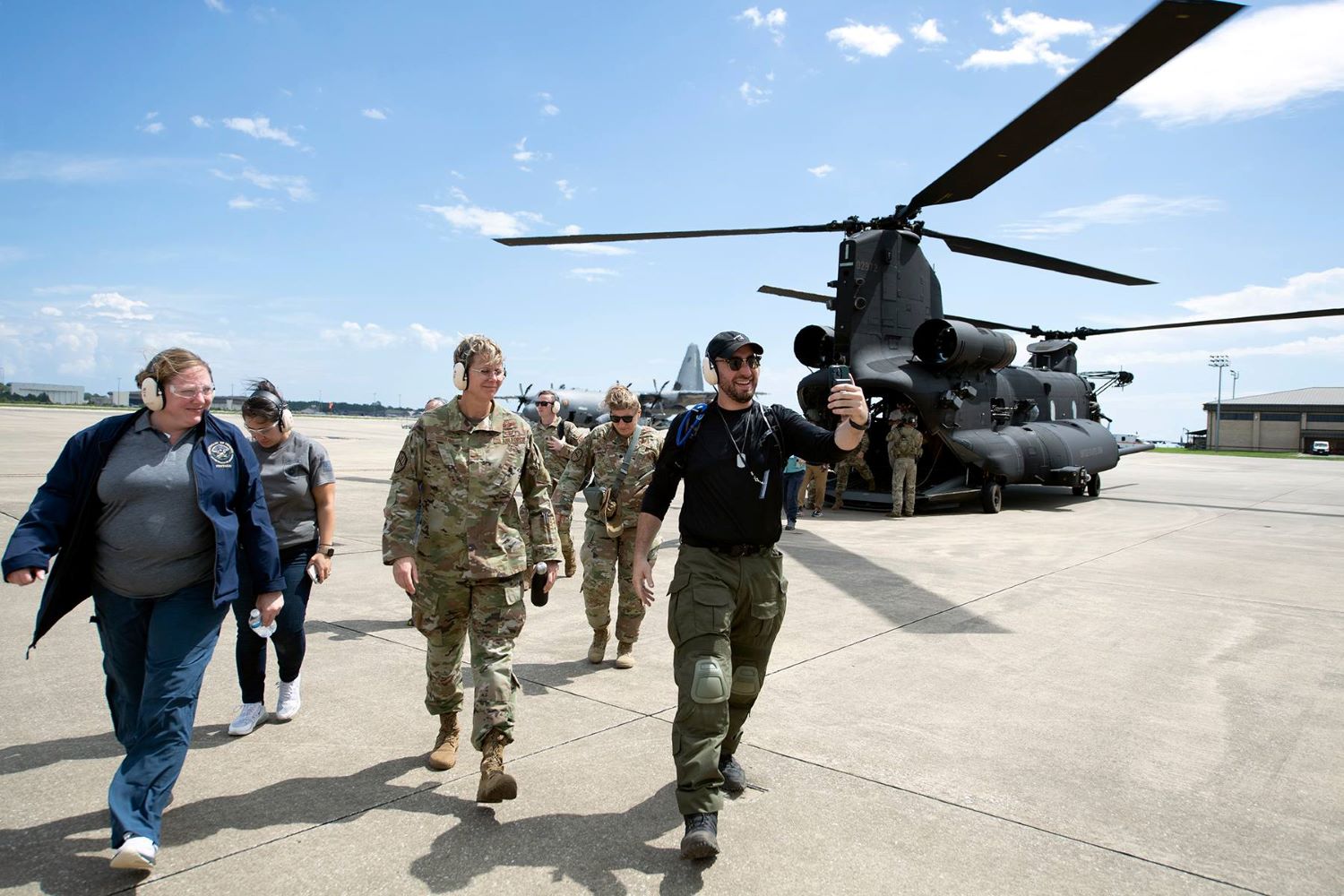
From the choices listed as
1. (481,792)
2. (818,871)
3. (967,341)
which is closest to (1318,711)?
(818,871)

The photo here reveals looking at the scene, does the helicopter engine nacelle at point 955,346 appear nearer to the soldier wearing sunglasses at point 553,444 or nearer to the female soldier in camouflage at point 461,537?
the soldier wearing sunglasses at point 553,444

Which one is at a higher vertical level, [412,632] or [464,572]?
[464,572]

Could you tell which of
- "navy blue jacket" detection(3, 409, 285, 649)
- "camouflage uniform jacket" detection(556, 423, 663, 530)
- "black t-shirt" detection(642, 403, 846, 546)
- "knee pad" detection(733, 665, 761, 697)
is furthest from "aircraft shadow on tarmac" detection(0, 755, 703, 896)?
"camouflage uniform jacket" detection(556, 423, 663, 530)

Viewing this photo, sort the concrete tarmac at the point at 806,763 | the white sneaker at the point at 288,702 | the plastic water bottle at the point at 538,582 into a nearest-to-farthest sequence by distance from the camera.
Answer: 1. the concrete tarmac at the point at 806,763
2. the plastic water bottle at the point at 538,582
3. the white sneaker at the point at 288,702

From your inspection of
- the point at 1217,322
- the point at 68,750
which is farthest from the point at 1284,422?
the point at 68,750

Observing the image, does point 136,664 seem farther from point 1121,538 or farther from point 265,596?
point 1121,538

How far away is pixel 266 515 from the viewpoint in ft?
11.7

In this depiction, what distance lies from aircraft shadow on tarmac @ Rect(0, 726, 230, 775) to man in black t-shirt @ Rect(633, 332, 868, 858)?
2.42 m

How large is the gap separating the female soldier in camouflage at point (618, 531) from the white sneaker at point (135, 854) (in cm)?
300

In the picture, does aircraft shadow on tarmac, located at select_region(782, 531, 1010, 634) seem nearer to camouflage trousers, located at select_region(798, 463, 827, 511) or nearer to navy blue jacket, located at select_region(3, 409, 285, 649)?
camouflage trousers, located at select_region(798, 463, 827, 511)

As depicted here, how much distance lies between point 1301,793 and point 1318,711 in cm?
141

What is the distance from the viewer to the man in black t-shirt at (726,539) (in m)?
3.33

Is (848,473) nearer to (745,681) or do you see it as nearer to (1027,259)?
(1027,259)

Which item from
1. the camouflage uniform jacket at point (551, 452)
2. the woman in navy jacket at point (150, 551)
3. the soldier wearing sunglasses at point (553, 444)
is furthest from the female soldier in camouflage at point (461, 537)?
the camouflage uniform jacket at point (551, 452)
